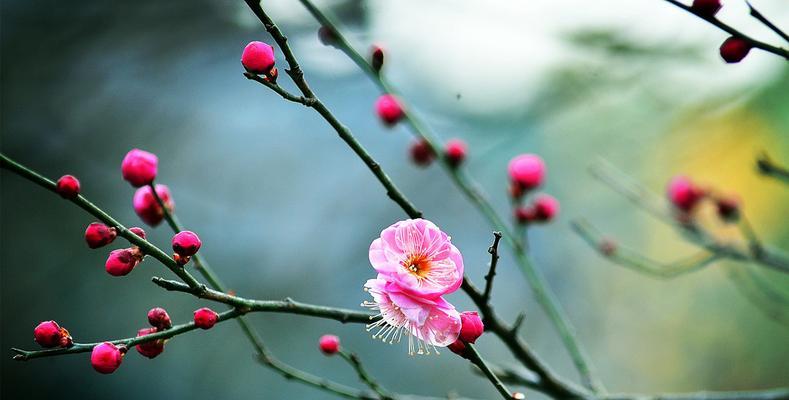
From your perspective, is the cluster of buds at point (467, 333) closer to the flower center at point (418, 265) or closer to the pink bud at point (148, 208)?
the flower center at point (418, 265)

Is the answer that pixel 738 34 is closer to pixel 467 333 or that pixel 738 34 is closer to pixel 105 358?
pixel 467 333

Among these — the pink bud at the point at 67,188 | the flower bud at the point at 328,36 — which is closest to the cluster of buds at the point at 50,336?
the pink bud at the point at 67,188

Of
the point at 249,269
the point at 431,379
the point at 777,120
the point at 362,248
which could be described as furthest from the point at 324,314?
the point at 777,120

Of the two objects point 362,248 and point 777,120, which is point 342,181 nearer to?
point 362,248

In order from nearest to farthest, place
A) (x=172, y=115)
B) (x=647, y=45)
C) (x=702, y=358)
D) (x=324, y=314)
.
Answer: (x=324, y=314) → (x=647, y=45) → (x=172, y=115) → (x=702, y=358)

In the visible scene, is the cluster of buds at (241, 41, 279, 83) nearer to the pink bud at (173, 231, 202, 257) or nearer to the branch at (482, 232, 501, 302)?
the pink bud at (173, 231, 202, 257)

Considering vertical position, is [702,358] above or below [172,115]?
below
